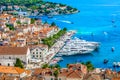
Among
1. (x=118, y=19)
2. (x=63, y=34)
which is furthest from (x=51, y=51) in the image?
(x=118, y=19)

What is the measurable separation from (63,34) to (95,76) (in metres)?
22.7

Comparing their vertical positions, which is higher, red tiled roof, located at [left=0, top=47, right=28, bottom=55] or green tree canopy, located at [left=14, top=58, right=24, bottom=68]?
red tiled roof, located at [left=0, top=47, right=28, bottom=55]

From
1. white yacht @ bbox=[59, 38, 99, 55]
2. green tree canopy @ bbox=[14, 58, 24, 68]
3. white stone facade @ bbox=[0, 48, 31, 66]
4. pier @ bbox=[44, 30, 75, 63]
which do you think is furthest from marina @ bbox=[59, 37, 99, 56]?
green tree canopy @ bbox=[14, 58, 24, 68]

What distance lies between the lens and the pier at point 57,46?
34.7 meters

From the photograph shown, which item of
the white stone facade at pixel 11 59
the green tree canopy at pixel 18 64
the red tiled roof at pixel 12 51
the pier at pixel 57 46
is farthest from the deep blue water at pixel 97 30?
the green tree canopy at pixel 18 64

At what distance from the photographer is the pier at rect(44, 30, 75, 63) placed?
34.7 m

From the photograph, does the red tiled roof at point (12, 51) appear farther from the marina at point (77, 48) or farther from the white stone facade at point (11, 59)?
the marina at point (77, 48)

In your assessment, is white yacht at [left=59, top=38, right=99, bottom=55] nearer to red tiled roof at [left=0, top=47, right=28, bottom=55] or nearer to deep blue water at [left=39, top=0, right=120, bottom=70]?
deep blue water at [left=39, top=0, right=120, bottom=70]

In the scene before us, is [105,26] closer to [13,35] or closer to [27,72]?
[13,35]

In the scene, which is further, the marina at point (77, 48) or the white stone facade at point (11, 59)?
the marina at point (77, 48)

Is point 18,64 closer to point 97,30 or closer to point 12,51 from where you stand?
point 12,51

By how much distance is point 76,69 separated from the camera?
2548cm

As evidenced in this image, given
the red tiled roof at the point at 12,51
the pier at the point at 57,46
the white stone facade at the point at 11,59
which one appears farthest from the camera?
the pier at the point at 57,46

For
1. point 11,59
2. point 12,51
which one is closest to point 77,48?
point 12,51
